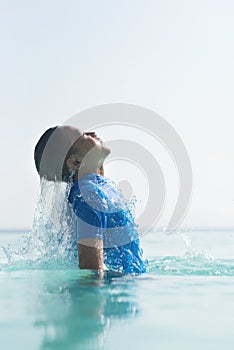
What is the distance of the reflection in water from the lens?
7.32ft

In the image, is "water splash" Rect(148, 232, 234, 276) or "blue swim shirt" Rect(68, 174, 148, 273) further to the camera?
"water splash" Rect(148, 232, 234, 276)

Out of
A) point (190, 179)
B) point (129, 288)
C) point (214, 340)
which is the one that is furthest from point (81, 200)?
point (190, 179)

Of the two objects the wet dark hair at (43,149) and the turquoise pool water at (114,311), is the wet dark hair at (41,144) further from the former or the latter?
the turquoise pool water at (114,311)

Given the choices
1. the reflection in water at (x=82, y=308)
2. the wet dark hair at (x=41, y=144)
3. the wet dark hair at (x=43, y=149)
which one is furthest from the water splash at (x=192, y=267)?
the wet dark hair at (x=41, y=144)

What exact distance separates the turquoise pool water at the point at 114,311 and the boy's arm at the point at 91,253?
10cm

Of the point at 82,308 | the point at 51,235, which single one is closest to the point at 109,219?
the point at 51,235

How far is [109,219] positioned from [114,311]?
1763mm

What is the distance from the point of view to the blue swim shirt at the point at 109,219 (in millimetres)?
4250

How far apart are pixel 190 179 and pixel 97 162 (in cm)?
248

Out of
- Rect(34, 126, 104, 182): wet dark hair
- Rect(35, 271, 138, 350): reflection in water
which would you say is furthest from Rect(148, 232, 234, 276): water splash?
Rect(34, 126, 104, 182): wet dark hair

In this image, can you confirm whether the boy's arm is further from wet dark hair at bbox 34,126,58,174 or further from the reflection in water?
wet dark hair at bbox 34,126,58,174

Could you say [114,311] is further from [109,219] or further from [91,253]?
[109,219]

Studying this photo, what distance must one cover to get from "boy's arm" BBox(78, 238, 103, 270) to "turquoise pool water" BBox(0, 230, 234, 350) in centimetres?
10

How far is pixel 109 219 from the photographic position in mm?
4477
